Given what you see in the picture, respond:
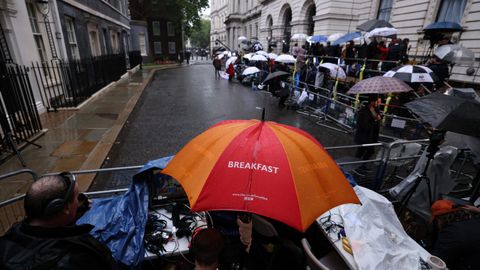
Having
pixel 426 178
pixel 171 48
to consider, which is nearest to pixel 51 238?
pixel 426 178

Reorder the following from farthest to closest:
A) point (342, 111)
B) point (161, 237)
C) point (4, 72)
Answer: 1. point (342, 111)
2. point (4, 72)
3. point (161, 237)

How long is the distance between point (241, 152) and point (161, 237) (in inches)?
63.9

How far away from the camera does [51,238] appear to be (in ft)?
4.94

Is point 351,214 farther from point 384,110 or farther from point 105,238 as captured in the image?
point 384,110

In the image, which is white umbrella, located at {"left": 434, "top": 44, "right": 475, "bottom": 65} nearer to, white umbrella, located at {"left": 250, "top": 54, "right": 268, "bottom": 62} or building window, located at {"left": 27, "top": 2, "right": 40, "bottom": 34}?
white umbrella, located at {"left": 250, "top": 54, "right": 268, "bottom": 62}

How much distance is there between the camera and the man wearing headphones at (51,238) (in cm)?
140

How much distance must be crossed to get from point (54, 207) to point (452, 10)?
1992 cm

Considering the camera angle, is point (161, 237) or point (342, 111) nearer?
point (161, 237)

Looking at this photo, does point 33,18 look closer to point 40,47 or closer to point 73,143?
point 40,47

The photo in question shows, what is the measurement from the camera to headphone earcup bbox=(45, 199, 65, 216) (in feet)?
5.25

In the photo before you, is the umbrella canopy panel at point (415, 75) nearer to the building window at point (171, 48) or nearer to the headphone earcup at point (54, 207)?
the headphone earcup at point (54, 207)

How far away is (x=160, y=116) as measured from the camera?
33.5 feet

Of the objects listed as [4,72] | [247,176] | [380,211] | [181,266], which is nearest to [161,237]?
[181,266]

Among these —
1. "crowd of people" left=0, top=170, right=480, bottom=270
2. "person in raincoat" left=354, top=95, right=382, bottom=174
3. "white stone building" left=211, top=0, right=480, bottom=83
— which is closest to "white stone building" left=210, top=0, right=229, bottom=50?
"white stone building" left=211, top=0, right=480, bottom=83
